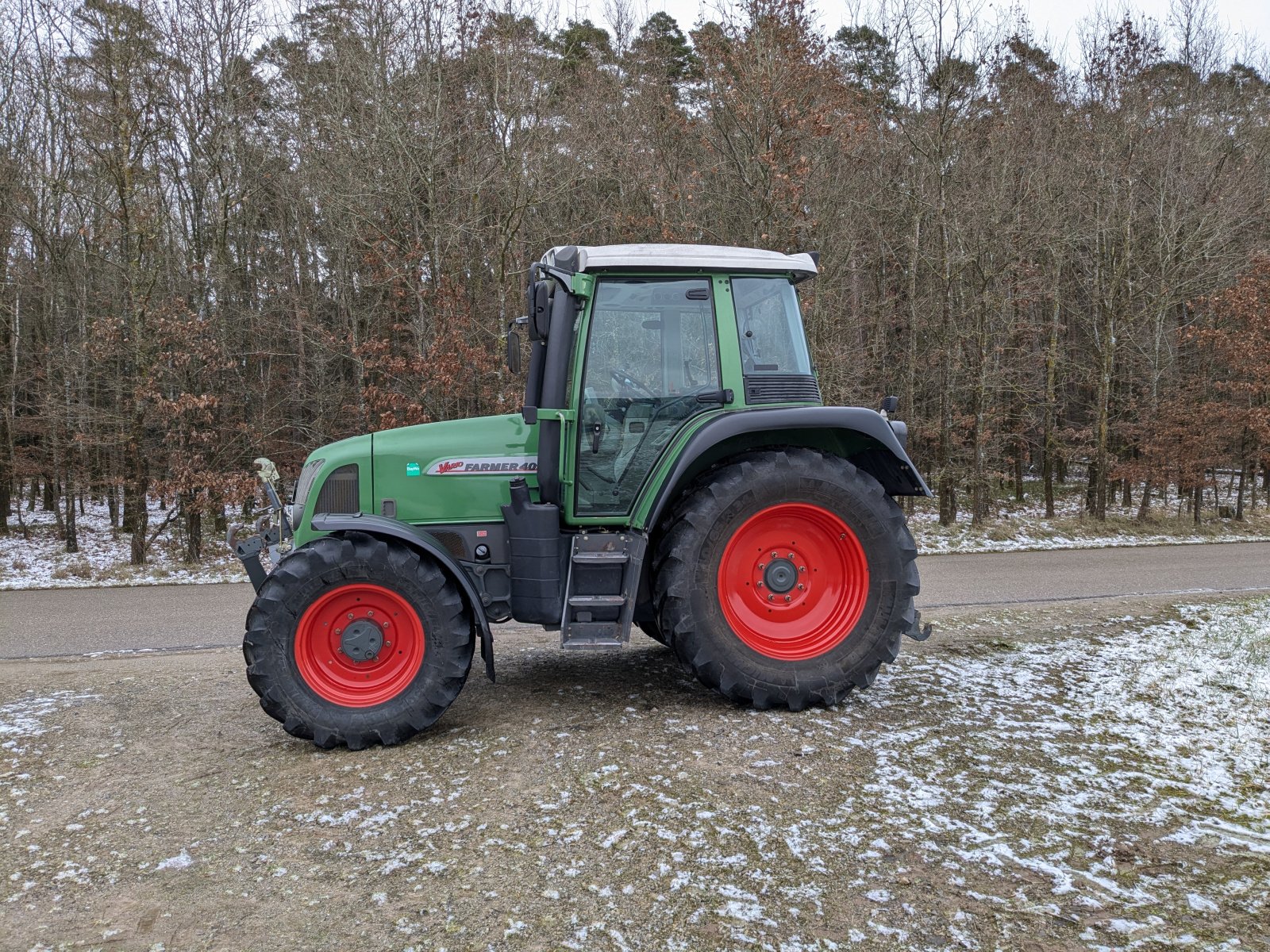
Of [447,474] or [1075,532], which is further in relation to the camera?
[1075,532]

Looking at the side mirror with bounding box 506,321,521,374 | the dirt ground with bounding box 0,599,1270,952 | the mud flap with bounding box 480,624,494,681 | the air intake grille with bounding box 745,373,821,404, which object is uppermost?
the side mirror with bounding box 506,321,521,374

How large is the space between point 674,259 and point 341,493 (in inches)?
82.8

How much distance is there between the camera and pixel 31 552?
50.9 ft

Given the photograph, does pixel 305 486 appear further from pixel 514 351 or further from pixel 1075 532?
pixel 1075 532

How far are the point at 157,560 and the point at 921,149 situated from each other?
1478 centimetres

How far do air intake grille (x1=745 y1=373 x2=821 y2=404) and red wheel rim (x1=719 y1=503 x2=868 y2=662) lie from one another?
0.58 m

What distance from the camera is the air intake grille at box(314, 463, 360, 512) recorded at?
14.5 feet

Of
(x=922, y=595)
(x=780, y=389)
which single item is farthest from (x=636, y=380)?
(x=922, y=595)

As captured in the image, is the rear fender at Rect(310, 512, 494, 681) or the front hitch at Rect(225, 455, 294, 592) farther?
the front hitch at Rect(225, 455, 294, 592)

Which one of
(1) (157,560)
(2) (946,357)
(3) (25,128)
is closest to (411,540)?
(1) (157,560)

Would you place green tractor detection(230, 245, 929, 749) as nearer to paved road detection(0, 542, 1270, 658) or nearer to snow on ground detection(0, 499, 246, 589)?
paved road detection(0, 542, 1270, 658)

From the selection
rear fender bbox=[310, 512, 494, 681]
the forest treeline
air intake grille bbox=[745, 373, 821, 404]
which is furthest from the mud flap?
the forest treeline

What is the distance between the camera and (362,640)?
4.08 m

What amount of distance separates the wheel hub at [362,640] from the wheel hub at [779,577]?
1.98m
